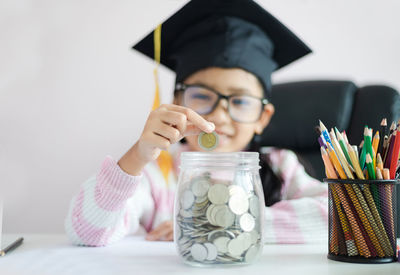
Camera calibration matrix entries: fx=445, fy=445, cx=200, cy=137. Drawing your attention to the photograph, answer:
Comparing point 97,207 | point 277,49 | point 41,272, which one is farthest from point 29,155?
point 41,272

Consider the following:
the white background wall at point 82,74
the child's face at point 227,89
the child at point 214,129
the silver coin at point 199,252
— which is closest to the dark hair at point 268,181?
the child at point 214,129

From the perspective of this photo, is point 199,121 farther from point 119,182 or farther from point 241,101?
point 241,101

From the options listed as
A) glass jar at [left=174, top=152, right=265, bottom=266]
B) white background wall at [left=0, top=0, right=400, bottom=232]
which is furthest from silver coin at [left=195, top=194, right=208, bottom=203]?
white background wall at [left=0, top=0, right=400, bottom=232]

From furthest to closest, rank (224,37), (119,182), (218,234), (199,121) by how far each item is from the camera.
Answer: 1. (224,37)
2. (119,182)
3. (199,121)
4. (218,234)

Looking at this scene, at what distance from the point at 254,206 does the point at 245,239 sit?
0.05 metres

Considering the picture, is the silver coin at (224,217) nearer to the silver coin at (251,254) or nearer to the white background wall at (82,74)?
the silver coin at (251,254)

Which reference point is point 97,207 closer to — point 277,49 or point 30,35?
point 277,49

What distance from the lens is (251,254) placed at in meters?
0.55

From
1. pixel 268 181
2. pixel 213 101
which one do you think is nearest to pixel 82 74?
pixel 213 101

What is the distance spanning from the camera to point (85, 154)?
141 centimetres

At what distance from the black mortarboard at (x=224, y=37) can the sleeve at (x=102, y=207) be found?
39 centimetres

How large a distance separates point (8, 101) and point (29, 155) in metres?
0.18

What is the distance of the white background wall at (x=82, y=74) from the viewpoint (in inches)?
54.1

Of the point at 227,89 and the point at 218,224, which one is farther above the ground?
the point at 227,89
